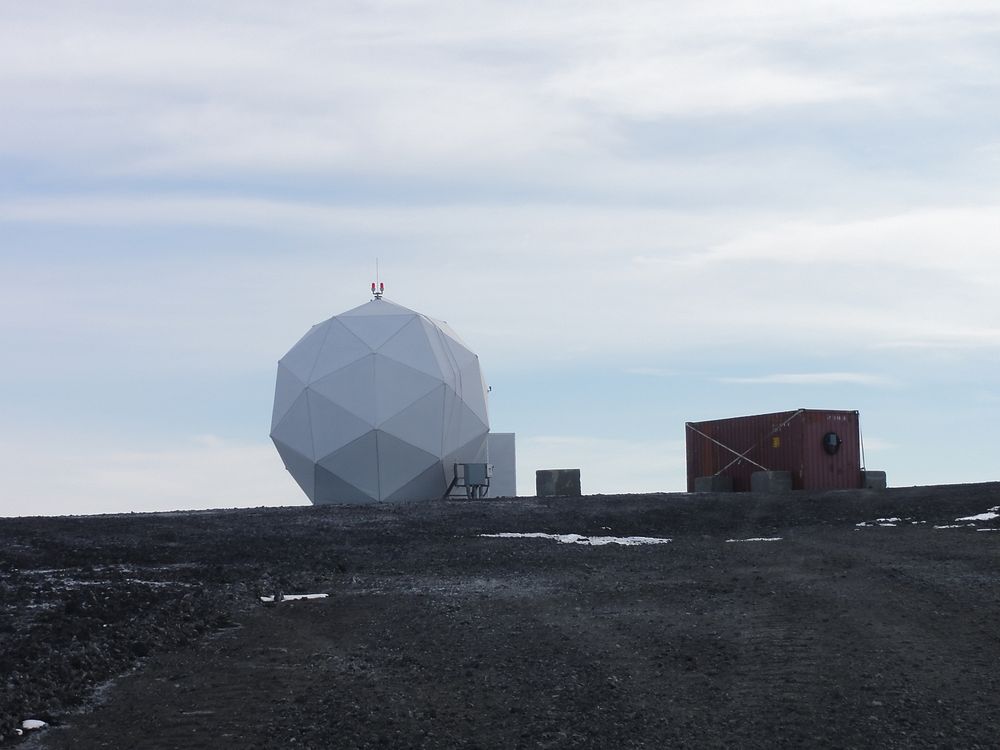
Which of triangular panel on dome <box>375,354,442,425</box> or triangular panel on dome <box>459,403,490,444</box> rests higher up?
triangular panel on dome <box>375,354,442,425</box>

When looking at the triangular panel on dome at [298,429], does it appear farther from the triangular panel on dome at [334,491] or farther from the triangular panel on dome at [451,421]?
the triangular panel on dome at [451,421]

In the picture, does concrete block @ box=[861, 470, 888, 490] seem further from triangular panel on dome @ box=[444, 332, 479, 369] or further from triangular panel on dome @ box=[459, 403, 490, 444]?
triangular panel on dome @ box=[444, 332, 479, 369]

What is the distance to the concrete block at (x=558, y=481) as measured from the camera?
3484 centimetres

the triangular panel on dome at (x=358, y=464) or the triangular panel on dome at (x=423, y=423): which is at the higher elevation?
the triangular panel on dome at (x=423, y=423)

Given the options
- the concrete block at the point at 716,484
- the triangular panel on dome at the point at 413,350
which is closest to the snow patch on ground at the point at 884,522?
the concrete block at the point at 716,484

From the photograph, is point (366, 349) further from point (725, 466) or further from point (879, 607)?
point (879, 607)

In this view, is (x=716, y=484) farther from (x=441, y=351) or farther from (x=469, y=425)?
(x=441, y=351)

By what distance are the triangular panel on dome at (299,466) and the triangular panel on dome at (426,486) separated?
2.85 meters

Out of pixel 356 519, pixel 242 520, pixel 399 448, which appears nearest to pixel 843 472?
pixel 399 448

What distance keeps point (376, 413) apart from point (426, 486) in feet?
9.97

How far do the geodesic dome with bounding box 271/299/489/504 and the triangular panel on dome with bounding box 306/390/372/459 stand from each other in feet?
0.10

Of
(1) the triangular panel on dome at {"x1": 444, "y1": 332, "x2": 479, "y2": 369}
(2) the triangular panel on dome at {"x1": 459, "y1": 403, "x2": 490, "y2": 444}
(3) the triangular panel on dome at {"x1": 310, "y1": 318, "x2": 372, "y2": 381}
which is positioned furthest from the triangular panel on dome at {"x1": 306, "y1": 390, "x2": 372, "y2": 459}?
Result: (1) the triangular panel on dome at {"x1": 444, "y1": 332, "x2": 479, "y2": 369}

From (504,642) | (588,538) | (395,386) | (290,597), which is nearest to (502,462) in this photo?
(395,386)

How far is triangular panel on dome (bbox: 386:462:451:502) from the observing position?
117ft
